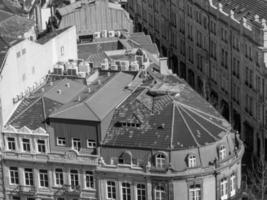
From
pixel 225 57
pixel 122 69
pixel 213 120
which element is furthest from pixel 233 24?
pixel 213 120

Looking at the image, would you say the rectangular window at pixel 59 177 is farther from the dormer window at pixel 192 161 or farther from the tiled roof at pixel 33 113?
the dormer window at pixel 192 161

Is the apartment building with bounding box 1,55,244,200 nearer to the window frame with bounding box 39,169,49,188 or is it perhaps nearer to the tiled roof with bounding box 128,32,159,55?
the window frame with bounding box 39,169,49,188

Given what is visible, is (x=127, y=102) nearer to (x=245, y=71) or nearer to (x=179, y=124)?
(x=179, y=124)

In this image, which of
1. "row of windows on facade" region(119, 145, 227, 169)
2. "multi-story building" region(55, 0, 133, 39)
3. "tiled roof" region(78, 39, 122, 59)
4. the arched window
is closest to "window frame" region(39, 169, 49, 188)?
"row of windows on facade" region(119, 145, 227, 169)

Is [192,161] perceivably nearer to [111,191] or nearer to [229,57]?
[111,191]

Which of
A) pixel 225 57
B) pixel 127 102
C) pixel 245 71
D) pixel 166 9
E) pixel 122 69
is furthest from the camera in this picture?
pixel 166 9

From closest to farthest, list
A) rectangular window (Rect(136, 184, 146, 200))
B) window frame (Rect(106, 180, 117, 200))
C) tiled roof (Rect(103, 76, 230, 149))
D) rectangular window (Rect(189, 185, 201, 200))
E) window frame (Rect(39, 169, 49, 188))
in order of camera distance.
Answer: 1. rectangular window (Rect(189, 185, 201, 200))
2. tiled roof (Rect(103, 76, 230, 149))
3. rectangular window (Rect(136, 184, 146, 200))
4. window frame (Rect(106, 180, 117, 200))
5. window frame (Rect(39, 169, 49, 188))
